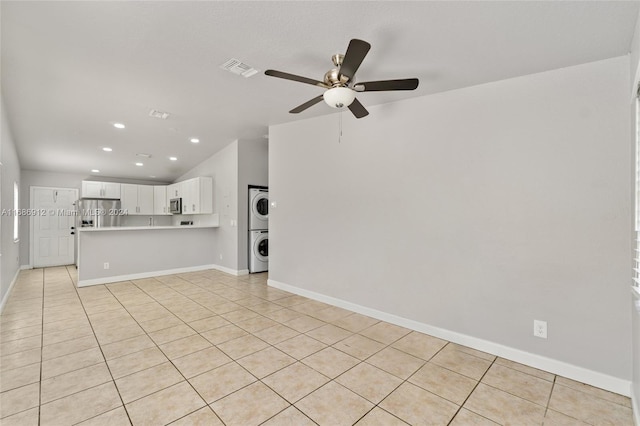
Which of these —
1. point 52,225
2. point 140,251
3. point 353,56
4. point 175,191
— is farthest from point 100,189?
point 353,56

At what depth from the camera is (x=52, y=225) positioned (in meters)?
7.08

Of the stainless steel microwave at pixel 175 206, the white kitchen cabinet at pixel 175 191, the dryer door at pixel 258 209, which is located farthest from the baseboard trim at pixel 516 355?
the white kitchen cabinet at pixel 175 191

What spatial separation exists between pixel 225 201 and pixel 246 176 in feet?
2.48

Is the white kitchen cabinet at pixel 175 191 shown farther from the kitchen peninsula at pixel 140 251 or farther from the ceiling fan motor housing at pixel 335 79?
the ceiling fan motor housing at pixel 335 79

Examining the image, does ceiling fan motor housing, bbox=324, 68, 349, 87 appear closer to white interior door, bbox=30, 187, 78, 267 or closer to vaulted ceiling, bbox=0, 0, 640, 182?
vaulted ceiling, bbox=0, 0, 640, 182

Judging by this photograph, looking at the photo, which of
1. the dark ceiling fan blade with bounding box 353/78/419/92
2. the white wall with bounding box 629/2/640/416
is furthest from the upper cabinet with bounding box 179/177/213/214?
the white wall with bounding box 629/2/640/416

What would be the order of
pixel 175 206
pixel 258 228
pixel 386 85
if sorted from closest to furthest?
1. pixel 386 85
2. pixel 258 228
3. pixel 175 206

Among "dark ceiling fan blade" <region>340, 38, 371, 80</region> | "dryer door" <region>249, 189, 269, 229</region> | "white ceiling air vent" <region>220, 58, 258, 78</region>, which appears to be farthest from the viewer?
"dryer door" <region>249, 189, 269, 229</region>

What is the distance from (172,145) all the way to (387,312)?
509 centimetres

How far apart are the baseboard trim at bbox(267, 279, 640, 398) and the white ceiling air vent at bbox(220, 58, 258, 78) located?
116 inches

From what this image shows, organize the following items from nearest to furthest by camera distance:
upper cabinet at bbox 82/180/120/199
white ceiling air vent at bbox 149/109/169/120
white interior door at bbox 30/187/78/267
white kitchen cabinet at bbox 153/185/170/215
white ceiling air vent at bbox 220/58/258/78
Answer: white ceiling air vent at bbox 220/58/258/78 < white ceiling air vent at bbox 149/109/169/120 < white interior door at bbox 30/187/78/267 < upper cabinet at bbox 82/180/120/199 < white kitchen cabinet at bbox 153/185/170/215

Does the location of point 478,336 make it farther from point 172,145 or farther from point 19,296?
point 19,296

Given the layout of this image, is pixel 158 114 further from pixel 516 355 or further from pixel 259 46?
pixel 516 355

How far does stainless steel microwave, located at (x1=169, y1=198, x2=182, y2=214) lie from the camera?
7.06m
